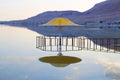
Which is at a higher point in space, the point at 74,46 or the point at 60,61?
the point at 74,46

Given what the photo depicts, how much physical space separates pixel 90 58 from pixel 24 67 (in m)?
5.60

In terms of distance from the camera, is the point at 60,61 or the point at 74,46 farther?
the point at 74,46

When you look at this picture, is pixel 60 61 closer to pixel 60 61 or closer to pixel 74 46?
pixel 60 61

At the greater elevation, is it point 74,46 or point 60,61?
point 74,46

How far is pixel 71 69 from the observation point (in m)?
14.2

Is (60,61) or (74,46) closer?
(60,61)

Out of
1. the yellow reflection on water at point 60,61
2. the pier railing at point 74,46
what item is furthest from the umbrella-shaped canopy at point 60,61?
the pier railing at point 74,46

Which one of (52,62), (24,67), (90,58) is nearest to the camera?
(24,67)

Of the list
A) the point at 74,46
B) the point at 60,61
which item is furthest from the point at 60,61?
the point at 74,46

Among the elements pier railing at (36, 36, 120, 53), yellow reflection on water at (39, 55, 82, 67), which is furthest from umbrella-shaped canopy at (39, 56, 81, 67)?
pier railing at (36, 36, 120, 53)

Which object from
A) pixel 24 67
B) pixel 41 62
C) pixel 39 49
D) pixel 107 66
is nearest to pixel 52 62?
pixel 41 62

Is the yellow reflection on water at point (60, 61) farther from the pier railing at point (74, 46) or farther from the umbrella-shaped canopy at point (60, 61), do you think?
the pier railing at point (74, 46)

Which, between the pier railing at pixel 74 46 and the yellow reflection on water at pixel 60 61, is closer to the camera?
the yellow reflection on water at pixel 60 61

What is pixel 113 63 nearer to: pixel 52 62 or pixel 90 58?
pixel 90 58
